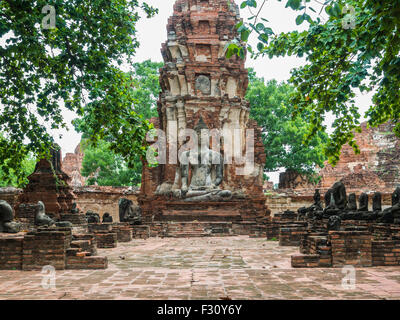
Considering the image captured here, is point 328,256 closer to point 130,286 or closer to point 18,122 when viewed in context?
point 130,286

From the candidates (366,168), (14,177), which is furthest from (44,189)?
(366,168)

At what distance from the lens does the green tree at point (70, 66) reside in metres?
7.18

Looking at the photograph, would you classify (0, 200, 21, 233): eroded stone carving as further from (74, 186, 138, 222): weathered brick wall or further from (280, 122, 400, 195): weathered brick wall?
(280, 122, 400, 195): weathered brick wall

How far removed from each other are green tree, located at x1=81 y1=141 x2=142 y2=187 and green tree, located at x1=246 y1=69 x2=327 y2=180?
28.5ft

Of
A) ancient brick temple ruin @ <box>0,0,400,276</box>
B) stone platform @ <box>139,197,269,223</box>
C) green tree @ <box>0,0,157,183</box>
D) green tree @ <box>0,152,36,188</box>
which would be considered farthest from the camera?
stone platform @ <box>139,197,269,223</box>

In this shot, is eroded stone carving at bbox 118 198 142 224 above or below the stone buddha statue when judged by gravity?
below

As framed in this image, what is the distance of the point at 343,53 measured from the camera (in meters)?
7.52

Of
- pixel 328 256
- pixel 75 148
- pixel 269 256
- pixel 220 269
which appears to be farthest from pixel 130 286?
pixel 75 148

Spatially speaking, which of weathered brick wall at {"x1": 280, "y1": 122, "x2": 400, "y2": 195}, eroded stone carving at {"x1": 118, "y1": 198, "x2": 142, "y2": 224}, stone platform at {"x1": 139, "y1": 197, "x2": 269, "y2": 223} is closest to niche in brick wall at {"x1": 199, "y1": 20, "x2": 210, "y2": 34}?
stone platform at {"x1": 139, "y1": 197, "x2": 269, "y2": 223}

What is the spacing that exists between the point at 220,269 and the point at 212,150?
12285mm

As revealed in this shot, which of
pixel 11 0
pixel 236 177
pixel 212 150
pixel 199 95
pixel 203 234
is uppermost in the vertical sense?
pixel 199 95

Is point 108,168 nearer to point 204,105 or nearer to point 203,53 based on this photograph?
point 204,105

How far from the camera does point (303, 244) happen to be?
7980 mm

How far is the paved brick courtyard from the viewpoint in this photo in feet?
15.2
